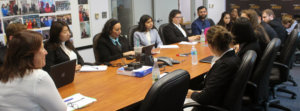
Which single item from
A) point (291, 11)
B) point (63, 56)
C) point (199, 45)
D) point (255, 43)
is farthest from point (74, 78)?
point (291, 11)

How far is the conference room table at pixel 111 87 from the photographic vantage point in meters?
2.07

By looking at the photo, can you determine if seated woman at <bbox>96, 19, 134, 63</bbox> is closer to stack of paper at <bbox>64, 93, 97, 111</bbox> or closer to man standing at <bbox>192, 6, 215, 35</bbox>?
stack of paper at <bbox>64, 93, 97, 111</bbox>

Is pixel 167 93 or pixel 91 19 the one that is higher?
pixel 91 19

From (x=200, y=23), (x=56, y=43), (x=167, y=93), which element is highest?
(x=200, y=23)

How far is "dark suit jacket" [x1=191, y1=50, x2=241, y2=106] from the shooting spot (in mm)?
2117

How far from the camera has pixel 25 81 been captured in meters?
1.60

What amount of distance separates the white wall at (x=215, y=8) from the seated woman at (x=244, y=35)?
533 centimetres

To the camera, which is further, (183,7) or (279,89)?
(183,7)

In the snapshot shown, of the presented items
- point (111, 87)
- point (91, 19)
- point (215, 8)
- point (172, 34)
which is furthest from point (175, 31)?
point (215, 8)

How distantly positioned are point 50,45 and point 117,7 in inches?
121

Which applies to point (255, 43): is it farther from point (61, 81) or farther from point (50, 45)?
point (50, 45)

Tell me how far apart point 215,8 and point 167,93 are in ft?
24.7

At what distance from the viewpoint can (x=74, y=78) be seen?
278cm

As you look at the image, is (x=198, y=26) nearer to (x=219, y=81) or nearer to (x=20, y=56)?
(x=219, y=81)
